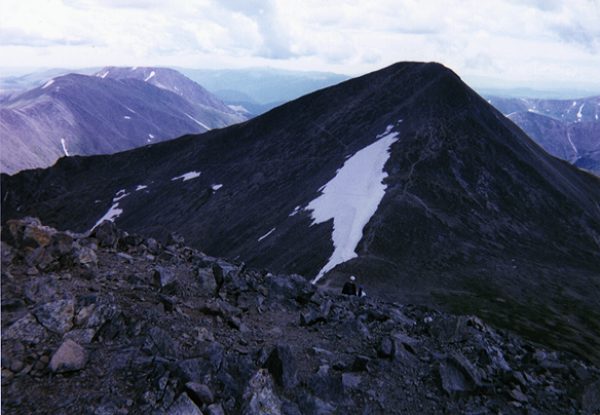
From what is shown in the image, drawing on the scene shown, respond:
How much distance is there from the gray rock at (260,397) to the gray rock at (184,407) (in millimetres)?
1399

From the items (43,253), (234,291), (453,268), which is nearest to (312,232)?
(453,268)

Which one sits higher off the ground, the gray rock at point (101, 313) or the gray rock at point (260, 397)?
the gray rock at point (101, 313)

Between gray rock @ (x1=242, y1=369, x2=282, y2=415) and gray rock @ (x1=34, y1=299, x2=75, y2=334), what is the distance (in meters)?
5.55

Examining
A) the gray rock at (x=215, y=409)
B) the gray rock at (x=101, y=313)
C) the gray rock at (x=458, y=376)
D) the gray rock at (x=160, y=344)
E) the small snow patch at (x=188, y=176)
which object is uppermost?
the gray rock at (x=101, y=313)

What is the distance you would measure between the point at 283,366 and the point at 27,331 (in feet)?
24.3

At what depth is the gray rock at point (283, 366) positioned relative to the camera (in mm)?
14609

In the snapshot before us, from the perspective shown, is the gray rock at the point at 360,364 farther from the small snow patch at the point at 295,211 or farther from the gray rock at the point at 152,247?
the small snow patch at the point at 295,211

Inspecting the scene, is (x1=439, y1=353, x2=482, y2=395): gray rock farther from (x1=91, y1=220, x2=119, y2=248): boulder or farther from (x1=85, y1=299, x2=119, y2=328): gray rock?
(x1=91, y1=220, x2=119, y2=248): boulder

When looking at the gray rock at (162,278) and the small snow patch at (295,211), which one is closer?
the gray rock at (162,278)

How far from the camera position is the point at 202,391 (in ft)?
41.5

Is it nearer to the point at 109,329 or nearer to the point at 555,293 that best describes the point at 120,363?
the point at 109,329

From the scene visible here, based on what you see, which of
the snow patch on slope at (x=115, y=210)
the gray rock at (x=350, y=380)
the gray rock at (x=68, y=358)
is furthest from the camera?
the snow patch on slope at (x=115, y=210)

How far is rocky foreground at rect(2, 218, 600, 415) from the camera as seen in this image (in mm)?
12312

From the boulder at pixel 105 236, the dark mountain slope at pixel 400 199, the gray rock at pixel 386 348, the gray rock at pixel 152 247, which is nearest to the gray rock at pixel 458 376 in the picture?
the gray rock at pixel 386 348
